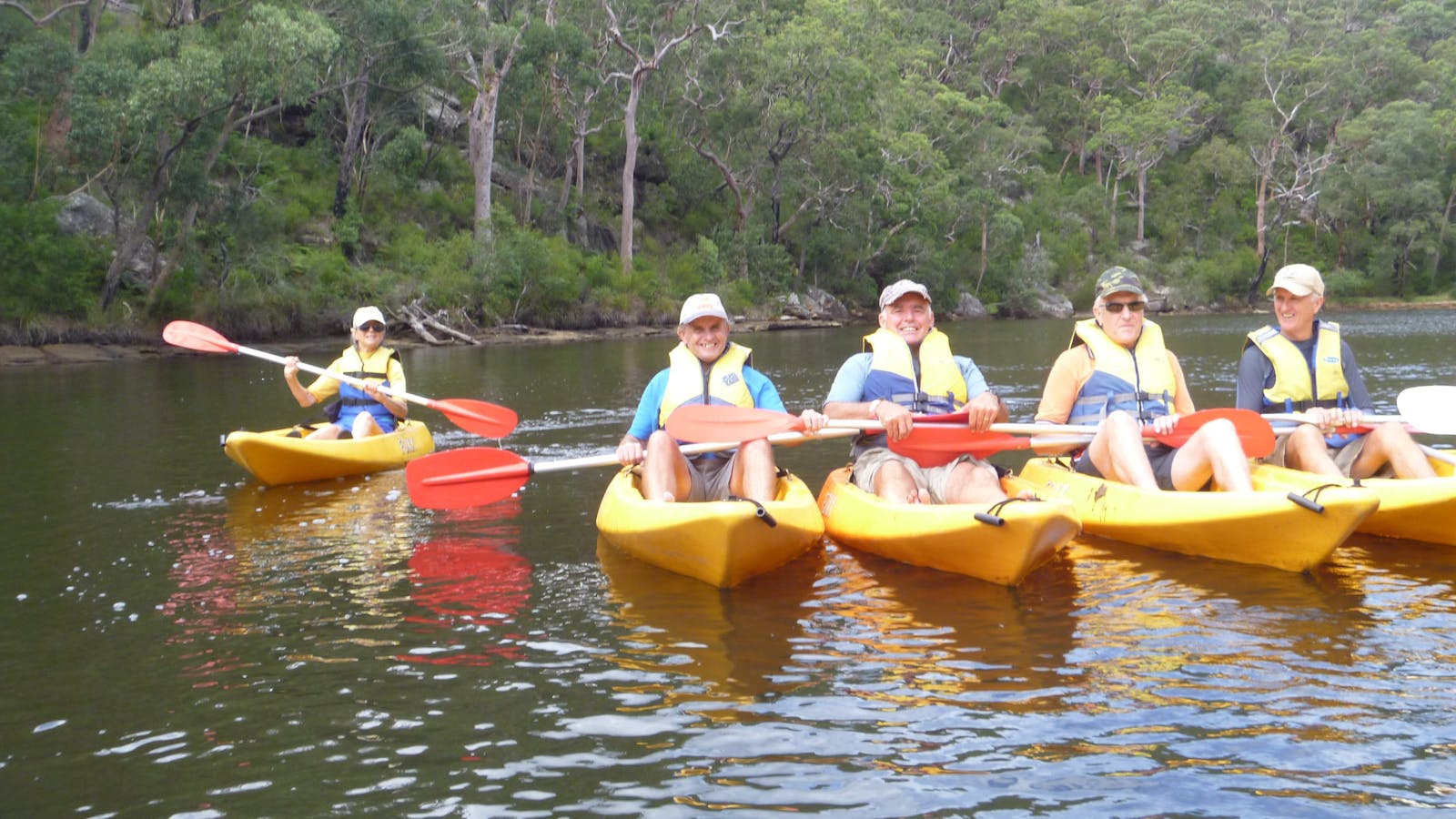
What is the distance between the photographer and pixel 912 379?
618 cm

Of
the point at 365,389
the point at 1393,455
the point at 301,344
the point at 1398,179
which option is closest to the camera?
the point at 1393,455

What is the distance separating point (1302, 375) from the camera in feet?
20.8

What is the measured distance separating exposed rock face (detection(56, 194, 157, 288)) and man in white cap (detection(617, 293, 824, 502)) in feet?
66.8

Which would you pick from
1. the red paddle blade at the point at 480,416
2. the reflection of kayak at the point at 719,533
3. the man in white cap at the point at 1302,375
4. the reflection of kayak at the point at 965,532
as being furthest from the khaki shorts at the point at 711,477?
the man in white cap at the point at 1302,375

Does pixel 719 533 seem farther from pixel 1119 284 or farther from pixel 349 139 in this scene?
pixel 349 139

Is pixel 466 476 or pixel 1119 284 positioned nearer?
pixel 1119 284

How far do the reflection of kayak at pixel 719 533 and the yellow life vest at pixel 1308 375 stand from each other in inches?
103

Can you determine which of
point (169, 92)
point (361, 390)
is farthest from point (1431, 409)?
point (169, 92)

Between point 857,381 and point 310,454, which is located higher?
point 857,381

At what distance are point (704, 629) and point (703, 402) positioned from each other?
1.57m

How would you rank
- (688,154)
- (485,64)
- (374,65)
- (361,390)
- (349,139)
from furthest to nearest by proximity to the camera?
(688,154), (485,64), (349,139), (374,65), (361,390)

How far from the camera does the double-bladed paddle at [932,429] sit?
5.71 meters

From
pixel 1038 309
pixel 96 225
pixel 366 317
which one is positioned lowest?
pixel 366 317

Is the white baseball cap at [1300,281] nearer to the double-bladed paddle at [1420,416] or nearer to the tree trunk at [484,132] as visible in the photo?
the double-bladed paddle at [1420,416]
